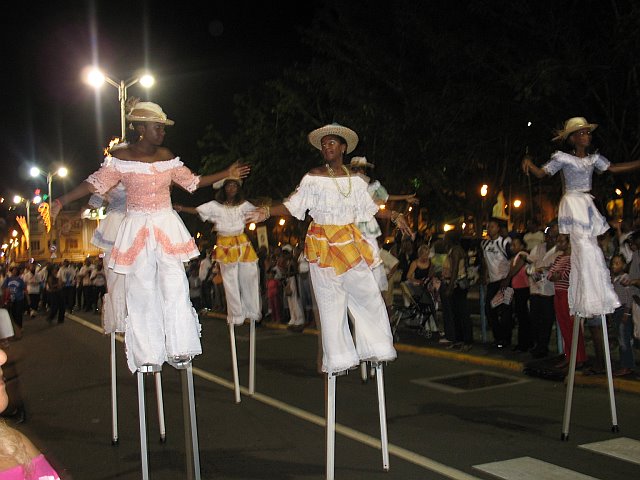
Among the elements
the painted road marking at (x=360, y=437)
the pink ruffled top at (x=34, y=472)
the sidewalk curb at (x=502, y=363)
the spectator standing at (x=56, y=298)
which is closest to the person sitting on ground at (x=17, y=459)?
the pink ruffled top at (x=34, y=472)

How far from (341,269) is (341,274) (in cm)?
4

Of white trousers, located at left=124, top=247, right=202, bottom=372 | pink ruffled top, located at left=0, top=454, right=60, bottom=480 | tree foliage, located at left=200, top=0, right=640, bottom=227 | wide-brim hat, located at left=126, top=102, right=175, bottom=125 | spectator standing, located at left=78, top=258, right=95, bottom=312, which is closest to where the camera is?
pink ruffled top, located at left=0, top=454, right=60, bottom=480

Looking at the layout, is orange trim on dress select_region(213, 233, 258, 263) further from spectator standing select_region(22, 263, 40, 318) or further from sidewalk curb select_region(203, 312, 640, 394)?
spectator standing select_region(22, 263, 40, 318)

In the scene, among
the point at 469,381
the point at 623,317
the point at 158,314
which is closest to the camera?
the point at 158,314

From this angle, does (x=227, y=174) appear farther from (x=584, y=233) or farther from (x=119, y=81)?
(x=119, y=81)

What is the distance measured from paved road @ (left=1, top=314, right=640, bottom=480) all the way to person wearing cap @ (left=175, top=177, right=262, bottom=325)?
1120mm

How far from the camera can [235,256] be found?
8.84 metres

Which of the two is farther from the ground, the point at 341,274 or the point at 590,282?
the point at 341,274

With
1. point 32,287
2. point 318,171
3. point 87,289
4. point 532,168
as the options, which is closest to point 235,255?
point 318,171

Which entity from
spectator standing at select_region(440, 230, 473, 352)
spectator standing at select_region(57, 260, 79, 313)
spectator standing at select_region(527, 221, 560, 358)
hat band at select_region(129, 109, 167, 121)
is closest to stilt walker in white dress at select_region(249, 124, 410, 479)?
hat band at select_region(129, 109, 167, 121)

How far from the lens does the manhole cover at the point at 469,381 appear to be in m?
9.38

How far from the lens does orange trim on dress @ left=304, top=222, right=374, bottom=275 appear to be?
5820 millimetres

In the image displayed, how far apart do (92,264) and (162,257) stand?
2694 centimetres

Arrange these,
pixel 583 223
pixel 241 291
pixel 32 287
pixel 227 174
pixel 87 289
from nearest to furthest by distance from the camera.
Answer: pixel 227 174
pixel 583 223
pixel 241 291
pixel 32 287
pixel 87 289
